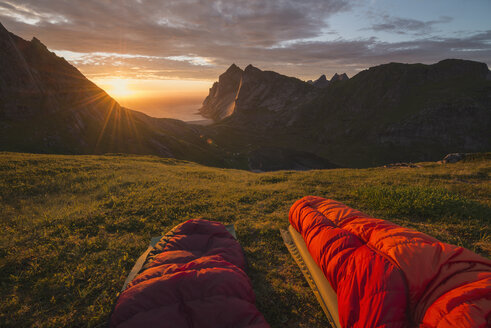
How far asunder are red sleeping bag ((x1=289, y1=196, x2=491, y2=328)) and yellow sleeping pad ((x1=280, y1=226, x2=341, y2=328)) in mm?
287

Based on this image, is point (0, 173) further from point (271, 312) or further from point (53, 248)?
point (271, 312)

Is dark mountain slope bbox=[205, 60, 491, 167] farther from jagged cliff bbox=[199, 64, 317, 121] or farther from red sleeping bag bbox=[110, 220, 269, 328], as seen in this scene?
red sleeping bag bbox=[110, 220, 269, 328]

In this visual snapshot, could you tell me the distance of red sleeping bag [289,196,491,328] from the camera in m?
2.65

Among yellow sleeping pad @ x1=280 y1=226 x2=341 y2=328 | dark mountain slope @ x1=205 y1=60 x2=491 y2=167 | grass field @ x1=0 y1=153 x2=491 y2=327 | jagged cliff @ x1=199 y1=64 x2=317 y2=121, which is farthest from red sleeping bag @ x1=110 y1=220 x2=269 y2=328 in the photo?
jagged cliff @ x1=199 y1=64 x2=317 y2=121

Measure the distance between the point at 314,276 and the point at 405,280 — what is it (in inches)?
84.7

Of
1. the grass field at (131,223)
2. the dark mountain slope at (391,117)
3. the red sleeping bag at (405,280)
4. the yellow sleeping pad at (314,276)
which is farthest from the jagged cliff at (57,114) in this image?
the dark mountain slope at (391,117)

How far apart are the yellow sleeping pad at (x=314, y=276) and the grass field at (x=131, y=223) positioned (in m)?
0.23

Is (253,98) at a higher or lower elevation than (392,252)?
higher

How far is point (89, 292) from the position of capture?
4914mm

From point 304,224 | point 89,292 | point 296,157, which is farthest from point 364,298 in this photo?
point 296,157

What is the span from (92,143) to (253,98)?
14588cm

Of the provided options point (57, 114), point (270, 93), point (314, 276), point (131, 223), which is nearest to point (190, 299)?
point (314, 276)

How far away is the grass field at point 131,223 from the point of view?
15.3 ft

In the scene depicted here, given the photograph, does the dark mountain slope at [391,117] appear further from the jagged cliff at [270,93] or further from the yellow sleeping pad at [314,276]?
the yellow sleeping pad at [314,276]
